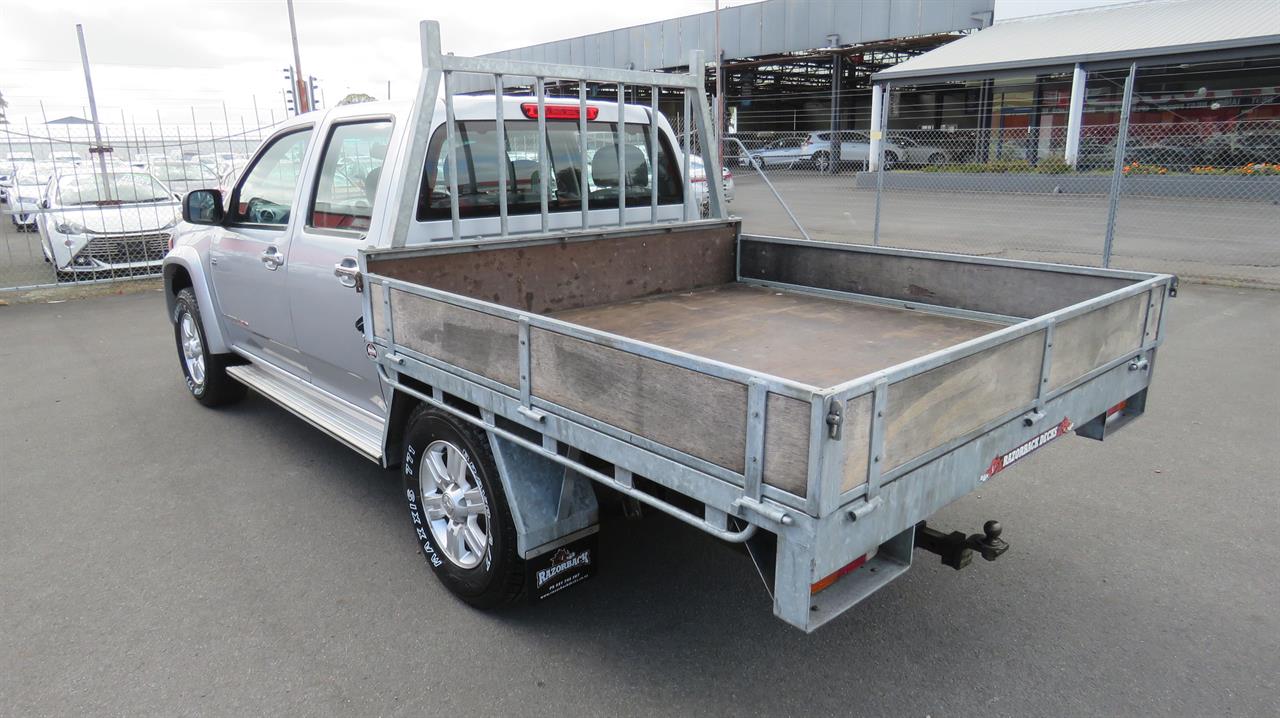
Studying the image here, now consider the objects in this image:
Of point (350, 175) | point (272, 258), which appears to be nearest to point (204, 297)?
point (272, 258)

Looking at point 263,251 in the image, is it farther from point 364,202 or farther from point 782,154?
point 782,154

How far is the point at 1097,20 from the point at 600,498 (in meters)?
24.6

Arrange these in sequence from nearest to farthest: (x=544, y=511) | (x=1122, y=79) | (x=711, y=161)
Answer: (x=544, y=511) → (x=711, y=161) → (x=1122, y=79)

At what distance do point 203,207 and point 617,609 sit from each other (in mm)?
3629

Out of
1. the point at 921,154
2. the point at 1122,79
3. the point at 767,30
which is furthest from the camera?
the point at 767,30

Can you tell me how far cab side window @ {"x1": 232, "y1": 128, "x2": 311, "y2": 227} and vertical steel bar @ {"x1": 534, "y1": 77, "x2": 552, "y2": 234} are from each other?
1431 millimetres

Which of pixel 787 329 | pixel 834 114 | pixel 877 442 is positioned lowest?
pixel 787 329

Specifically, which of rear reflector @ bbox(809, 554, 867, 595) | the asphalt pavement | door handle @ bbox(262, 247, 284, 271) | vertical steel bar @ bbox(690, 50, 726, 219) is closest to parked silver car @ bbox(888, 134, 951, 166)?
the asphalt pavement

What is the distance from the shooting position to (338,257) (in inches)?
174

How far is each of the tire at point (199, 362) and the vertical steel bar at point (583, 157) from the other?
307 centimetres

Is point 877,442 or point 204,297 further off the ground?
point 877,442

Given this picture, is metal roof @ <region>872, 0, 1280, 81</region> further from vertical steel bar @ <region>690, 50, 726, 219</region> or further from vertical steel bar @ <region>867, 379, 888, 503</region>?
vertical steel bar @ <region>867, 379, 888, 503</region>

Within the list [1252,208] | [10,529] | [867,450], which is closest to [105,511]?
[10,529]

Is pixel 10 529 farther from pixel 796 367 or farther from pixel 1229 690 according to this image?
pixel 1229 690
